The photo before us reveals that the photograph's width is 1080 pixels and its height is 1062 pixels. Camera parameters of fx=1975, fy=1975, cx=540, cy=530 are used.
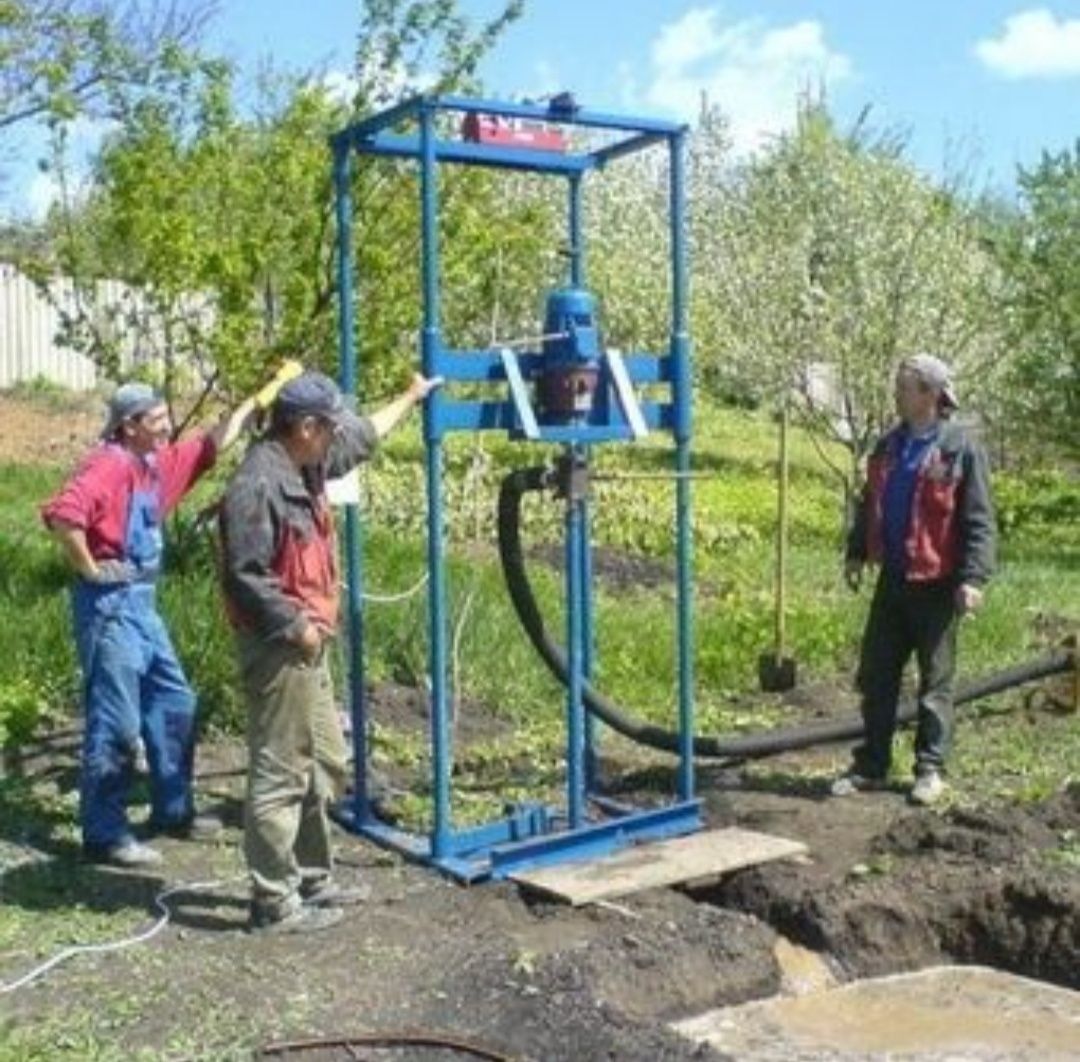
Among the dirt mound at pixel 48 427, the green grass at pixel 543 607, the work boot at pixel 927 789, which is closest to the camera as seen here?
the work boot at pixel 927 789

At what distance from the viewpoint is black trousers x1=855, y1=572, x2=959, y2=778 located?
26.4 ft

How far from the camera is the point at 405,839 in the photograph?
729 centimetres

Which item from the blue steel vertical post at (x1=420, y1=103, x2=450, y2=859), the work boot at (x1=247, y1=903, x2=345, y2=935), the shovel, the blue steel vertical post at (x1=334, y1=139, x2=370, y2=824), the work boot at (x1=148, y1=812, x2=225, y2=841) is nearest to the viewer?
the work boot at (x1=247, y1=903, x2=345, y2=935)

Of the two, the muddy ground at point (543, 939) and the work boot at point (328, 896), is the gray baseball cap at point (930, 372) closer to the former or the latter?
the muddy ground at point (543, 939)

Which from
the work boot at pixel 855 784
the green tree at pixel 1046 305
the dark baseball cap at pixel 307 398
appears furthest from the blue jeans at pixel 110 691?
the green tree at pixel 1046 305

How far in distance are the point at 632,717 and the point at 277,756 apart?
7.90 ft

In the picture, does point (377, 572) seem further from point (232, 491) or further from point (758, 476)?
point (758, 476)

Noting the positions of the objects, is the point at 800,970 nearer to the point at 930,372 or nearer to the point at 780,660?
the point at 930,372

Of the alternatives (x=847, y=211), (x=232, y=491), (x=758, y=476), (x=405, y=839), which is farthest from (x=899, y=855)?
(x=758, y=476)

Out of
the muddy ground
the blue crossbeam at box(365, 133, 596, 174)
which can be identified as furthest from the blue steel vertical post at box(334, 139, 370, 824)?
the muddy ground

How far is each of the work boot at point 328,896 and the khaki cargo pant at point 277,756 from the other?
174 mm

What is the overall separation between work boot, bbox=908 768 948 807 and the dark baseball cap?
10.5ft

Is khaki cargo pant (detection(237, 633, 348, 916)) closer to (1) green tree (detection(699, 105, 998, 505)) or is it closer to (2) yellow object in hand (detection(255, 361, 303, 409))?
(2) yellow object in hand (detection(255, 361, 303, 409))

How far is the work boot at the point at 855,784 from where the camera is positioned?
27.0 feet
